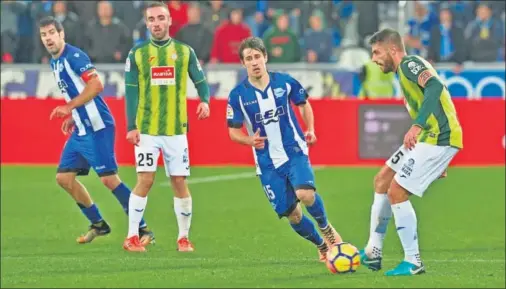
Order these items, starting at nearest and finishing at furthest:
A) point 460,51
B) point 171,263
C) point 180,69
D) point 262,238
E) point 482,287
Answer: point 482,287 → point 171,263 → point 180,69 → point 262,238 → point 460,51

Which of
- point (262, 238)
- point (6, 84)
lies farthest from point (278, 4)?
point (262, 238)

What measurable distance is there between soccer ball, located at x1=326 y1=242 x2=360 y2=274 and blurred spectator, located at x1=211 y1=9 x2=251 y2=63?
12.6 m

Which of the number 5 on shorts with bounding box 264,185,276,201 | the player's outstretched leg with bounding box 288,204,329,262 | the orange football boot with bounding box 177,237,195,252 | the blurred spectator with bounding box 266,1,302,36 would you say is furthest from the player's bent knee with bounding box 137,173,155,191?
the blurred spectator with bounding box 266,1,302,36

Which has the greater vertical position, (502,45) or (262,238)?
(502,45)

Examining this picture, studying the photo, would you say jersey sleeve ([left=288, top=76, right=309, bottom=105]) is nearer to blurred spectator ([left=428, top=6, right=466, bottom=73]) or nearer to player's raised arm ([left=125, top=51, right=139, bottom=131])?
player's raised arm ([left=125, top=51, right=139, bottom=131])

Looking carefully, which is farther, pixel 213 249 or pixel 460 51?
pixel 460 51

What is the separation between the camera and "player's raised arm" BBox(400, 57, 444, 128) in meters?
9.85

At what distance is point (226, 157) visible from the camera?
2130 centimetres

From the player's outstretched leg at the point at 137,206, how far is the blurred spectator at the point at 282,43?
10297 mm

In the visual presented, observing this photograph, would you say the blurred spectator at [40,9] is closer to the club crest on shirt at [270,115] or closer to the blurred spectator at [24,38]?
the blurred spectator at [24,38]

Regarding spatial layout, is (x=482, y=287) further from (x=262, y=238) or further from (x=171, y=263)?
(x=262, y=238)

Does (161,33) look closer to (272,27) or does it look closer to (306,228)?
(306,228)

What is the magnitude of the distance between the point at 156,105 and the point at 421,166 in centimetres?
321

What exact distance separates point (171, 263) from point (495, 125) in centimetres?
1084
